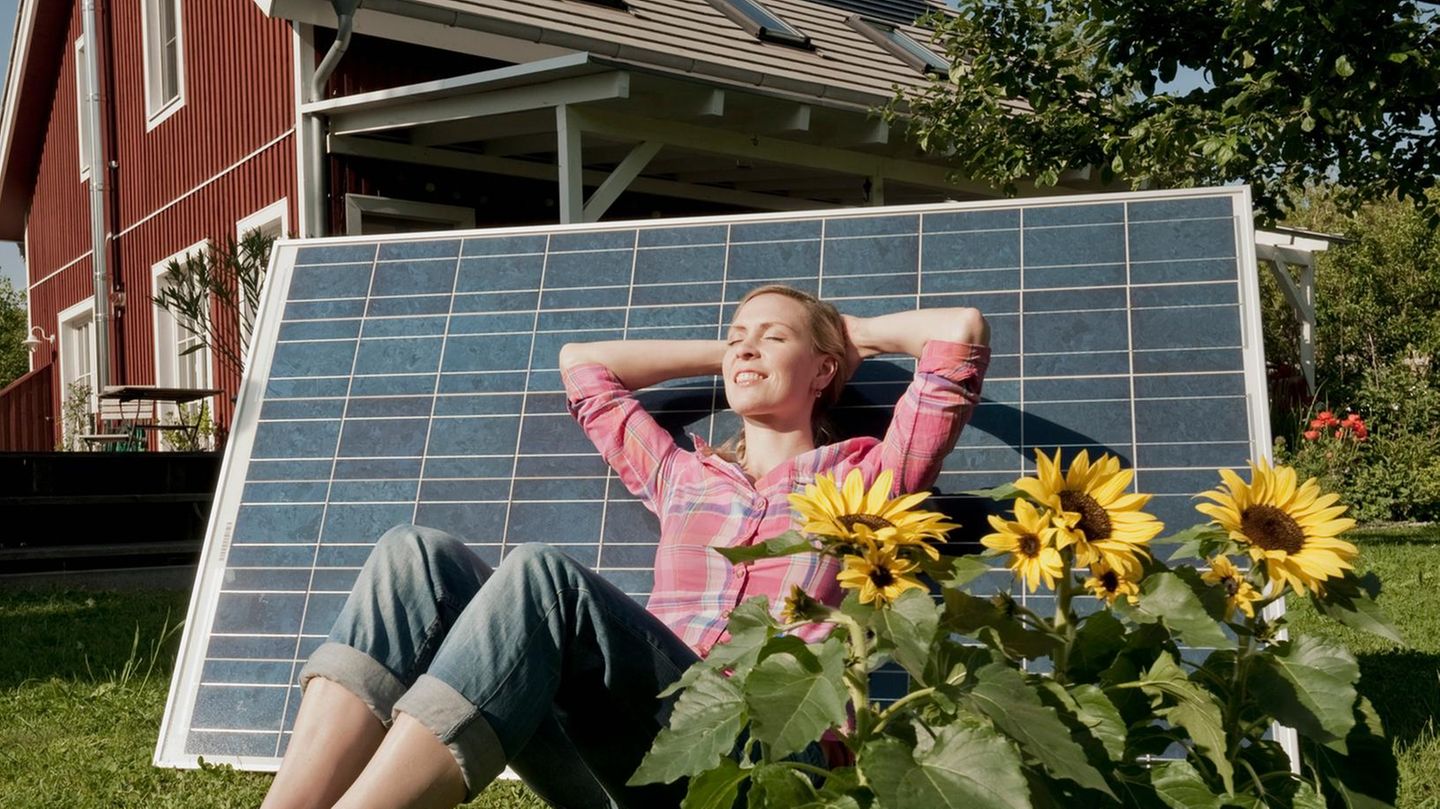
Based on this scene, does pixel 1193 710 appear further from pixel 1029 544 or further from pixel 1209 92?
pixel 1209 92

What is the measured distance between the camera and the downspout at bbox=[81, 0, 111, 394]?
15883 millimetres

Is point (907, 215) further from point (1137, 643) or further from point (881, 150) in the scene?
point (881, 150)

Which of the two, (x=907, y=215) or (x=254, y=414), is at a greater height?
(x=907, y=215)

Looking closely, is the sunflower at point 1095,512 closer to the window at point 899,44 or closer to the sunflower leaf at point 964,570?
the sunflower leaf at point 964,570

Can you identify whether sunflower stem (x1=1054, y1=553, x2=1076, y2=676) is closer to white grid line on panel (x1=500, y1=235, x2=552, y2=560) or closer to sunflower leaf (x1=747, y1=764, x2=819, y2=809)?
sunflower leaf (x1=747, y1=764, x2=819, y2=809)

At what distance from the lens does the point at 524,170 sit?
12.9m

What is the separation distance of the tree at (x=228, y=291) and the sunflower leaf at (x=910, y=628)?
790 centimetres

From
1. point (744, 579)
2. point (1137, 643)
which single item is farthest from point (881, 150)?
point (1137, 643)

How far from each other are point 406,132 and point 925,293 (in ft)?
28.6

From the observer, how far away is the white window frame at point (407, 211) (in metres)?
11.8

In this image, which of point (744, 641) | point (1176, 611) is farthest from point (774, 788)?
point (1176, 611)

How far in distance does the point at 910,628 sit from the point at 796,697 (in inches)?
6.3

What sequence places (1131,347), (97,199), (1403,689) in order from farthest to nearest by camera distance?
(97,199) → (1403,689) → (1131,347)

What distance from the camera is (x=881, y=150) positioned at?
13344 mm
